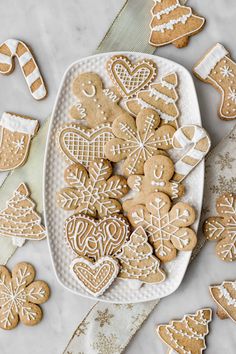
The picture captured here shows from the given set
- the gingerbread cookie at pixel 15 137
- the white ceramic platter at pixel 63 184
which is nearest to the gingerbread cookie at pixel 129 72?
the white ceramic platter at pixel 63 184

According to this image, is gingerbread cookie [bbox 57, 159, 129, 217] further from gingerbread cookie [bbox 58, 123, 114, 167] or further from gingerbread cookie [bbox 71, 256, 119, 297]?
gingerbread cookie [bbox 71, 256, 119, 297]

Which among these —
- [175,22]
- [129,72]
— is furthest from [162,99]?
[175,22]

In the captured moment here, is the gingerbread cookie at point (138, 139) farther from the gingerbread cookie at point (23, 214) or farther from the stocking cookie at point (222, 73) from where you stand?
the gingerbread cookie at point (23, 214)

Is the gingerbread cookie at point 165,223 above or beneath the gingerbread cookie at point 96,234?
above

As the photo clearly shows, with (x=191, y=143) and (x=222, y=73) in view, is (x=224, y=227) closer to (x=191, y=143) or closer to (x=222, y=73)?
(x=191, y=143)

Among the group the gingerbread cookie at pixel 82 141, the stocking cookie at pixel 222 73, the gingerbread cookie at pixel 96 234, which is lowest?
the gingerbread cookie at pixel 96 234

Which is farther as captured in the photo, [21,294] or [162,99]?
[21,294]
